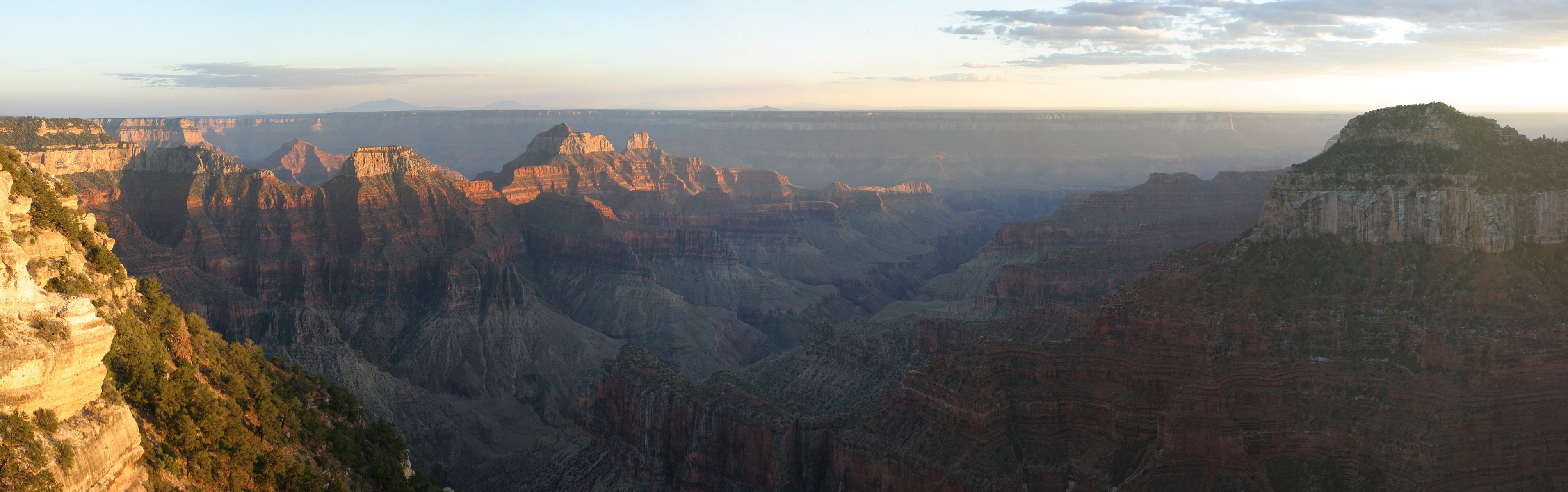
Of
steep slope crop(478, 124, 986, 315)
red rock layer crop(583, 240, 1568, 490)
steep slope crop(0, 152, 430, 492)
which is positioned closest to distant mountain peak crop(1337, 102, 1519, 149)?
red rock layer crop(583, 240, 1568, 490)

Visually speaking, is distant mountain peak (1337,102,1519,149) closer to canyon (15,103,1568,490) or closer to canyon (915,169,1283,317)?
canyon (15,103,1568,490)

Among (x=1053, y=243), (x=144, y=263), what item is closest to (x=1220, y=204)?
(x=1053, y=243)

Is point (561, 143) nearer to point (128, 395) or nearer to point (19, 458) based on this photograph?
point (128, 395)

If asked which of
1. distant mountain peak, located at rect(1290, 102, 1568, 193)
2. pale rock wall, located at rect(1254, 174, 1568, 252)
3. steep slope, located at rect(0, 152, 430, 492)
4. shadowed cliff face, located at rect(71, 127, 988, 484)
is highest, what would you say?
distant mountain peak, located at rect(1290, 102, 1568, 193)

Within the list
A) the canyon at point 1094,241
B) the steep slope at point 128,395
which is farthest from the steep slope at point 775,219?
the steep slope at point 128,395

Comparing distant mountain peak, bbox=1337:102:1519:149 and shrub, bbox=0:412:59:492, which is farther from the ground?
distant mountain peak, bbox=1337:102:1519:149

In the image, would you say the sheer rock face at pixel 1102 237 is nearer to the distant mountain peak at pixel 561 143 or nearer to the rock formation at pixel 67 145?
the distant mountain peak at pixel 561 143
